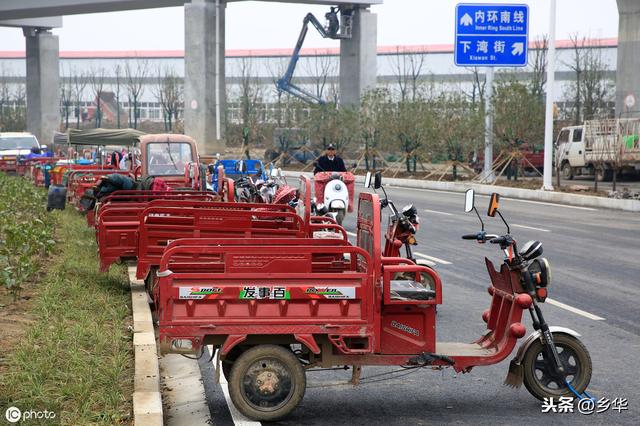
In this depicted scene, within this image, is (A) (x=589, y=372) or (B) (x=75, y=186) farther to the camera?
(B) (x=75, y=186)

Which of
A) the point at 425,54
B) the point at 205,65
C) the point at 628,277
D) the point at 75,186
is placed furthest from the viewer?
the point at 425,54

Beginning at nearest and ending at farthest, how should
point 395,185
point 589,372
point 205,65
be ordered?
point 589,372, point 395,185, point 205,65

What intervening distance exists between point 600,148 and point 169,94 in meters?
52.4

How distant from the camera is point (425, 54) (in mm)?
75312

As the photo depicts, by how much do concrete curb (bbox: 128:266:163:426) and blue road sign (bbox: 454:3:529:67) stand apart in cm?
2398

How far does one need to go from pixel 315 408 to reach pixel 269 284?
1.03 m

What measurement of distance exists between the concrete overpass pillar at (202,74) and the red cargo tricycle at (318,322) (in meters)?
44.4

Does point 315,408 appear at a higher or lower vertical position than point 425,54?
lower

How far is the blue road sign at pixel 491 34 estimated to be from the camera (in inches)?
1272

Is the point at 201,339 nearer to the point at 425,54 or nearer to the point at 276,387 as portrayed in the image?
the point at 276,387

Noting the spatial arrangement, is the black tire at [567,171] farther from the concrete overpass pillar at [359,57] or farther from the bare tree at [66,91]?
A: the bare tree at [66,91]

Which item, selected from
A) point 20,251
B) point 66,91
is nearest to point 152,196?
point 20,251

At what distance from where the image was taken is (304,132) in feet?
179

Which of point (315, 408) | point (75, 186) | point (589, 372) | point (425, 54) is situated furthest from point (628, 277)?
point (425, 54)
